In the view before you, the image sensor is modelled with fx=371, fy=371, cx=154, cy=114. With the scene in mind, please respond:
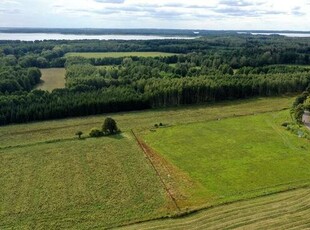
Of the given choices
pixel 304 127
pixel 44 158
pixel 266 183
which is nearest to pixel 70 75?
pixel 44 158

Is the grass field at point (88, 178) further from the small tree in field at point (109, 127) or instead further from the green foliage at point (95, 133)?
the small tree in field at point (109, 127)

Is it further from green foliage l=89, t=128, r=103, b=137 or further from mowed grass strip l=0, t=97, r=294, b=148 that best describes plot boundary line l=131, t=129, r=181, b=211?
mowed grass strip l=0, t=97, r=294, b=148

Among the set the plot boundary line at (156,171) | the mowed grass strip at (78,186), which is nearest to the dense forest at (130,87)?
the mowed grass strip at (78,186)

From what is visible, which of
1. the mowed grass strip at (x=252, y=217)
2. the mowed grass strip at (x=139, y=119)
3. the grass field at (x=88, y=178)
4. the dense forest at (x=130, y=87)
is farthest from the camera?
the dense forest at (x=130, y=87)

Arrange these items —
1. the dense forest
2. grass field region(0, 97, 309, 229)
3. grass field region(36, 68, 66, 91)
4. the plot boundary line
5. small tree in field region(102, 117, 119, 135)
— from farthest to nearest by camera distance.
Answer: grass field region(36, 68, 66, 91) → the dense forest → small tree in field region(102, 117, 119, 135) → the plot boundary line → grass field region(0, 97, 309, 229)

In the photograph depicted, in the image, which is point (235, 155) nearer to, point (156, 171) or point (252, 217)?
point (156, 171)

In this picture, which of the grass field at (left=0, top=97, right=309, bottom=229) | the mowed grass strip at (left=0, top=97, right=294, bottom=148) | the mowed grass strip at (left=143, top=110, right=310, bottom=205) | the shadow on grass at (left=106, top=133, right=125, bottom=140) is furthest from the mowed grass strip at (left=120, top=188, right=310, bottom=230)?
the mowed grass strip at (left=0, top=97, right=294, bottom=148)
